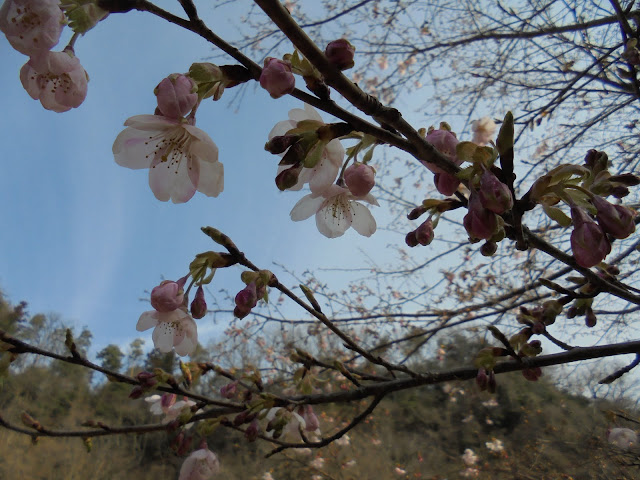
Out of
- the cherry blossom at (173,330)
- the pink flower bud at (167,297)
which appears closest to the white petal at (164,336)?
the cherry blossom at (173,330)

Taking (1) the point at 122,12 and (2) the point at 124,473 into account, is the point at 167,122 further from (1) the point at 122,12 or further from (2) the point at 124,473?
(2) the point at 124,473

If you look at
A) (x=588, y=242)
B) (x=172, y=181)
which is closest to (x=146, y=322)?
(x=172, y=181)

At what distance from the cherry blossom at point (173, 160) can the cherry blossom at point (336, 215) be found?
0.23m

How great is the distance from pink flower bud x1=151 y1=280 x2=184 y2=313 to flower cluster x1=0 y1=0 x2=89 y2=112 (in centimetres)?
Answer: 30

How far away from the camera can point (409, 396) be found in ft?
30.6

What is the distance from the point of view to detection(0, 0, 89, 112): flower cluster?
0.37 metres

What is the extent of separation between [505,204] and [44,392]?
45.1ft

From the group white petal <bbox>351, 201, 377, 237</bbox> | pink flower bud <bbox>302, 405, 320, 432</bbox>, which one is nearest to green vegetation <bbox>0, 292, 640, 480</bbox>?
pink flower bud <bbox>302, 405, 320, 432</bbox>

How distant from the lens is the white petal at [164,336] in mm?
794

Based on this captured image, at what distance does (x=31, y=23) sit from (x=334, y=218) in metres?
0.56

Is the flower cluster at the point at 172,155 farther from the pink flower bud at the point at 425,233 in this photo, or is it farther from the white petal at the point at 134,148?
the pink flower bud at the point at 425,233

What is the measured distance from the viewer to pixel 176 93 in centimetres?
40

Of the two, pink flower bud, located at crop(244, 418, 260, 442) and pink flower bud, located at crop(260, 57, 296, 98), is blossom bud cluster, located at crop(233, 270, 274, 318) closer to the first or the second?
pink flower bud, located at crop(260, 57, 296, 98)

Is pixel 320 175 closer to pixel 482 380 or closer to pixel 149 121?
pixel 149 121
